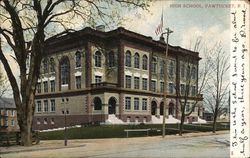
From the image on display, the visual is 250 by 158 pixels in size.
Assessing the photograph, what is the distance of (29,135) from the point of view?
1255 cm

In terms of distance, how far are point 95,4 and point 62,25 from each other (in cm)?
164

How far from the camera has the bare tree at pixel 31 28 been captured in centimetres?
1097

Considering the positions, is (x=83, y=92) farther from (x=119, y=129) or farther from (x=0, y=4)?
(x=0, y=4)

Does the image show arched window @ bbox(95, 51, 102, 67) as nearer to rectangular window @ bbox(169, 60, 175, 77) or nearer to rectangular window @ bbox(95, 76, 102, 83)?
rectangular window @ bbox(95, 76, 102, 83)

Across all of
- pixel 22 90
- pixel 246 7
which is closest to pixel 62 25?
pixel 22 90

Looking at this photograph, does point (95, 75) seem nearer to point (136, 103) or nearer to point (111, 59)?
point (111, 59)

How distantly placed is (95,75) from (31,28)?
304 centimetres

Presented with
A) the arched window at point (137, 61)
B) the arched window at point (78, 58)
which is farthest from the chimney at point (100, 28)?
the arched window at point (137, 61)


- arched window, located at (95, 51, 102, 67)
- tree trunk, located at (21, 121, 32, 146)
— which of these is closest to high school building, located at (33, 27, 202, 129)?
arched window, located at (95, 51, 102, 67)

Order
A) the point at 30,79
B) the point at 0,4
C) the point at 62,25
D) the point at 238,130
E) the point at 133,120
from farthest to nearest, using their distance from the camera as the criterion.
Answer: the point at 133,120 → the point at 30,79 → the point at 62,25 → the point at 0,4 → the point at 238,130

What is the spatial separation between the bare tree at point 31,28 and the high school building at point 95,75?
47cm

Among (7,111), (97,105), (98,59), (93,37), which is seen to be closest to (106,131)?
(97,105)

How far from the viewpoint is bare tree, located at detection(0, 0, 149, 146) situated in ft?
36.0

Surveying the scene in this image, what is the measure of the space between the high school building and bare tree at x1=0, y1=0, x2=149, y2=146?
18.4 inches
